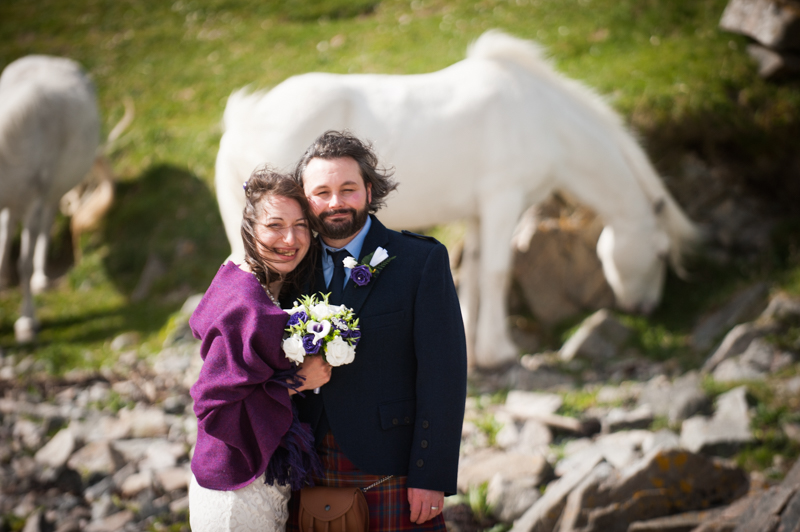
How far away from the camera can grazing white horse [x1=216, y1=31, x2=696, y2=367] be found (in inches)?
184

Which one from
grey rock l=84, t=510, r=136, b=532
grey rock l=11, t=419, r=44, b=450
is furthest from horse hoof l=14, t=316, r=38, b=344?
grey rock l=84, t=510, r=136, b=532

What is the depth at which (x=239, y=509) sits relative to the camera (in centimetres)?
187

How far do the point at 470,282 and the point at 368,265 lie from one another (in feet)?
12.9

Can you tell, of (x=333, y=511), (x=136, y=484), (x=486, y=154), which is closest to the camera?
(x=333, y=511)

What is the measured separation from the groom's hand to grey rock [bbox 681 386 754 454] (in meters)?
2.21

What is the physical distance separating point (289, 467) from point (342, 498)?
0.67ft

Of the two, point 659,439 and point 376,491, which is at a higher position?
point 376,491

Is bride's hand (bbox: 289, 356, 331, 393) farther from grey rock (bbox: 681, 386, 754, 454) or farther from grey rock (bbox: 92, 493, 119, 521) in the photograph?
grey rock (bbox: 681, 386, 754, 454)

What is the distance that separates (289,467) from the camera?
6.38 feet

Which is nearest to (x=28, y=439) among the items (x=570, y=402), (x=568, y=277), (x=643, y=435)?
(x=570, y=402)

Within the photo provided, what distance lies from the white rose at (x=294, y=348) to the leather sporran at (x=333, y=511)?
0.49 m

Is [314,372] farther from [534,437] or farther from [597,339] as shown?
[597,339]

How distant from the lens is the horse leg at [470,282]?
19.1ft

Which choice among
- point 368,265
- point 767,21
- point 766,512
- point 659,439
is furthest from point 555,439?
point 767,21
